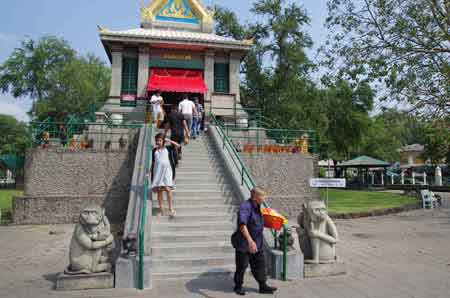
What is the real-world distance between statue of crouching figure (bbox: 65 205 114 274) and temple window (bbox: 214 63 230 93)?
1495 cm

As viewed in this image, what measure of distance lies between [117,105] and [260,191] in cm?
1486

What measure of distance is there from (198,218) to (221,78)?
44.0 ft

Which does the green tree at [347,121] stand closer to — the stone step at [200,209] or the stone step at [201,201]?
the stone step at [201,201]

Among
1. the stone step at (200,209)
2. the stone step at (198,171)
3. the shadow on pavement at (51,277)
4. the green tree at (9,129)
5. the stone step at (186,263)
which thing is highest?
the green tree at (9,129)

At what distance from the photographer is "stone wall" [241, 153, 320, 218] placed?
1300 centimetres

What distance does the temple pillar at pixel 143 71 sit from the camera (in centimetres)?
1838

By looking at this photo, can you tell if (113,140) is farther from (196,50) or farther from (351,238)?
(351,238)

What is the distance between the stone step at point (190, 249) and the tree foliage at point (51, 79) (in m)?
29.3

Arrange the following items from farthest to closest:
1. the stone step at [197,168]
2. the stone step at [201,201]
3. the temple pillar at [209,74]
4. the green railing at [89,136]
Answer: the temple pillar at [209,74]
the green railing at [89,136]
the stone step at [197,168]
the stone step at [201,201]

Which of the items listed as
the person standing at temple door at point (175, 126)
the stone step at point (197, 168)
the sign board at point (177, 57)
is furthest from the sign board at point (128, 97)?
the stone step at point (197, 168)

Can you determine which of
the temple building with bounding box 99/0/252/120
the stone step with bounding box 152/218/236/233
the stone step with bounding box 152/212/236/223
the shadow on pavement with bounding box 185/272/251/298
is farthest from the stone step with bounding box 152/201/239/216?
the temple building with bounding box 99/0/252/120

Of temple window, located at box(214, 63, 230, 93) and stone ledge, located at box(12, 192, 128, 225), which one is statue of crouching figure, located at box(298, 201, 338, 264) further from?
temple window, located at box(214, 63, 230, 93)

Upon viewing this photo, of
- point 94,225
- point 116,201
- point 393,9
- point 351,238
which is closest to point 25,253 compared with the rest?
point 94,225

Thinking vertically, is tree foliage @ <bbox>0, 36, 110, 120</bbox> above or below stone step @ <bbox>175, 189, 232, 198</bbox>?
above
